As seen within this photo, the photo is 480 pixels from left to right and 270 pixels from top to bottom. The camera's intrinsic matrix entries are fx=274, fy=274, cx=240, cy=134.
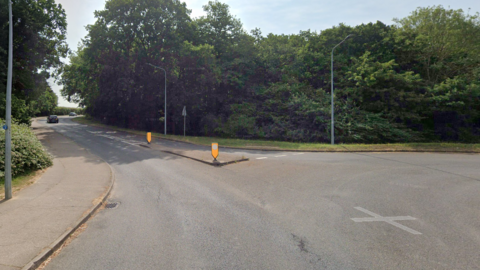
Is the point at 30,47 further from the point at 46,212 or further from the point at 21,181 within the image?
the point at 46,212

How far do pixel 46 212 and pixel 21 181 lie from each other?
4.28 meters

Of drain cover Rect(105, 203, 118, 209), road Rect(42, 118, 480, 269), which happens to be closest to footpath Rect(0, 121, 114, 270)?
drain cover Rect(105, 203, 118, 209)

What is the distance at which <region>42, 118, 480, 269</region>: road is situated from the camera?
12.8 ft

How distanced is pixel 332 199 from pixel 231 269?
4.23 meters

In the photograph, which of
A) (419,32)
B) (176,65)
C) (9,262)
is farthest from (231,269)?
(419,32)

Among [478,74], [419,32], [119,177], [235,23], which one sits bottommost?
[119,177]

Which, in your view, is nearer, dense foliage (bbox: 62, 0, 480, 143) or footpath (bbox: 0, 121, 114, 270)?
footpath (bbox: 0, 121, 114, 270)

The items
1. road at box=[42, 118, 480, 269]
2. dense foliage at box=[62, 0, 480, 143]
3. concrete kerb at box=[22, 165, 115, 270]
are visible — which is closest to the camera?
concrete kerb at box=[22, 165, 115, 270]

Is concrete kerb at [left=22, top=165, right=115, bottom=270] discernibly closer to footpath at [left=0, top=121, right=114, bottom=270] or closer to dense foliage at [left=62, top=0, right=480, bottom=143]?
footpath at [left=0, top=121, right=114, bottom=270]

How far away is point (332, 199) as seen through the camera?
7.05 m

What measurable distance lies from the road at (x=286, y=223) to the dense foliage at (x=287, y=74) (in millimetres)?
15843

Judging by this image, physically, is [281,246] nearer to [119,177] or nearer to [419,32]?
[119,177]

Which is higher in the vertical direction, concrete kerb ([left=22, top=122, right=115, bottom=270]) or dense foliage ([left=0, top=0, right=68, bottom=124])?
dense foliage ([left=0, top=0, right=68, bottom=124])

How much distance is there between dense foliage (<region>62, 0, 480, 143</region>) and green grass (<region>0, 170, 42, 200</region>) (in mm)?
19652
